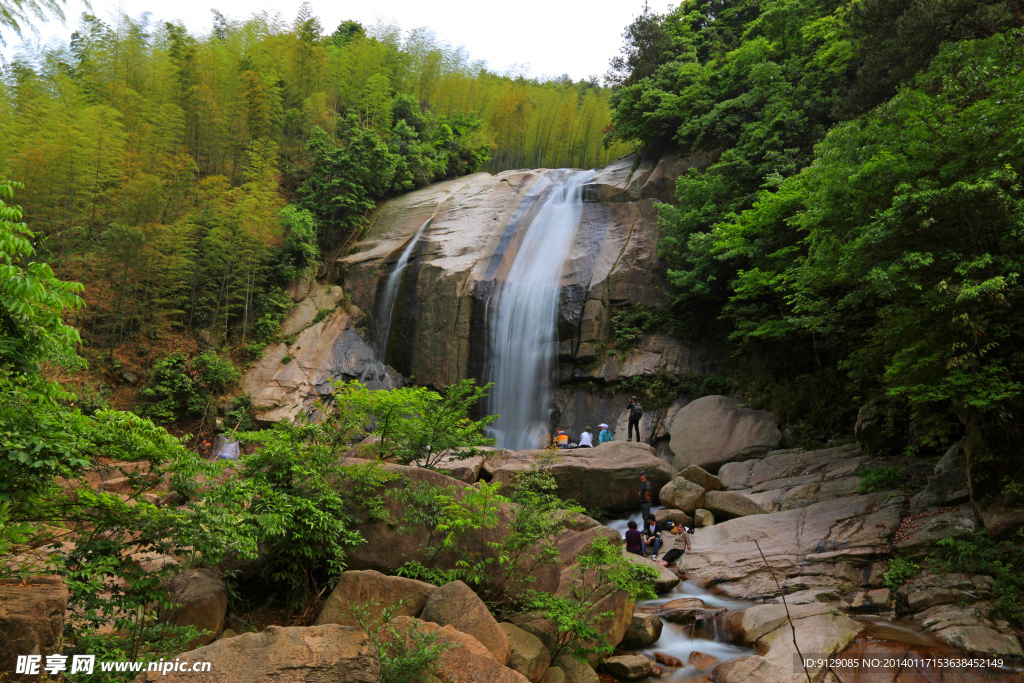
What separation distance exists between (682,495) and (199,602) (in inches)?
346

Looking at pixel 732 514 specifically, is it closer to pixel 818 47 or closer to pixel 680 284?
pixel 680 284

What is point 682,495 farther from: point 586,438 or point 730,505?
point 586,438

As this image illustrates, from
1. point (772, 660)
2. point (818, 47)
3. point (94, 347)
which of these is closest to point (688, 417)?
point (772, 660)

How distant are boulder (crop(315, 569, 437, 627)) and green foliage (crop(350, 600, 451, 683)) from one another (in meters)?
0.87

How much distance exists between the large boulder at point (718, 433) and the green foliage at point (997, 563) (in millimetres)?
5816

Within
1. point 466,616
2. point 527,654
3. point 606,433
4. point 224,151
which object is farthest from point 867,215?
point 224,151

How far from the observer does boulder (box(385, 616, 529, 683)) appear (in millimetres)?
4570

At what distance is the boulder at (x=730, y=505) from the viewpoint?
10.6 m

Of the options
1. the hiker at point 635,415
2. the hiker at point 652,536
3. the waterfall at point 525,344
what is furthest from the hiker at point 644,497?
the waterfall at point 525,344

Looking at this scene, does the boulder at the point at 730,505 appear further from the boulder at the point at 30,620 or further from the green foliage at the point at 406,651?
the boulder at the point at 30,620

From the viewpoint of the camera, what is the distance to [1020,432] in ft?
24.2

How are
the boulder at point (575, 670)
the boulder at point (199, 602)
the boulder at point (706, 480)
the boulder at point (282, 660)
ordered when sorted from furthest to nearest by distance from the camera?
the boulder at point (706, 480) < the boulder at point (575, 670) < the boulder at point (199, 602) < the boulder at point (282, 660)

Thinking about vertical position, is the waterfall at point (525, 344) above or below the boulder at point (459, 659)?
above

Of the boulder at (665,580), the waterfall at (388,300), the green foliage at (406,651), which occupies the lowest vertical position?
the boulder at (665,580)
